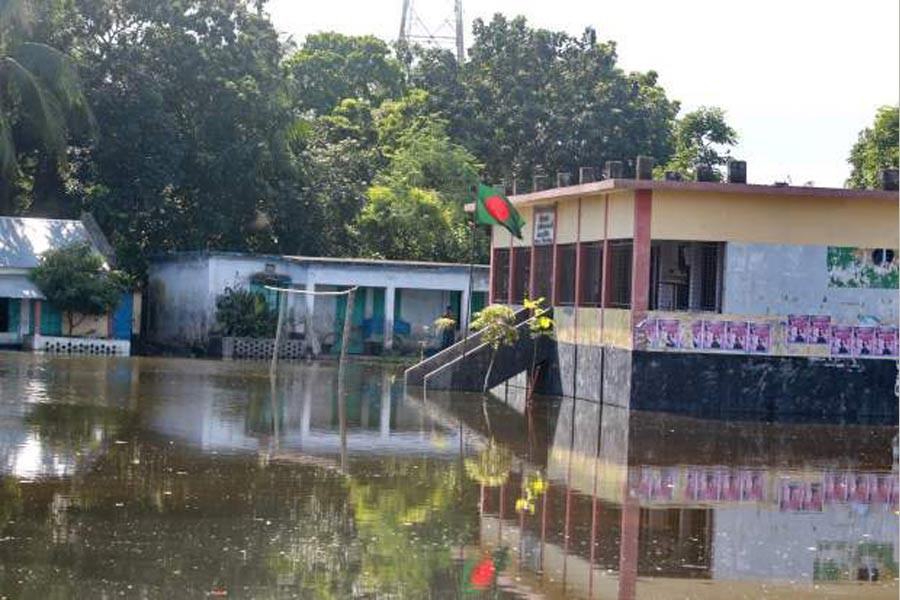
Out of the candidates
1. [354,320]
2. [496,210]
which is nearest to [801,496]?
[496,210]

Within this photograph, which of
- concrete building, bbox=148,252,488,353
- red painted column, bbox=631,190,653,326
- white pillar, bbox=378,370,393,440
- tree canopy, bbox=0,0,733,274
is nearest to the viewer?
white pillar, bbox=378,370,393,440

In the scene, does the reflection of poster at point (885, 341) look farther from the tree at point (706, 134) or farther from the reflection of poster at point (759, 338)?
the tree at point (706, 134)

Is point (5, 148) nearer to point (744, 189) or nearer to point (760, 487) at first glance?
point (744, 189)

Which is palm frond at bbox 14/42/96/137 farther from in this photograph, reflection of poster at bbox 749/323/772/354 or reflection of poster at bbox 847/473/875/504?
reflection of poster at bbox 847/473/875/504

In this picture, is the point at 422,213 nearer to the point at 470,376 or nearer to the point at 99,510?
the point at 470,376

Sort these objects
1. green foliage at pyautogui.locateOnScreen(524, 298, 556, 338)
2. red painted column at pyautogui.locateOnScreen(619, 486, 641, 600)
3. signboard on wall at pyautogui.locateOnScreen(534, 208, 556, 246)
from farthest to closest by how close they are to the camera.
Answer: signboard on wall at pyautogui.locateOnScreen(534, 208, 556, 246)
green foliage at pyautogui.locateOnScreen(524, 298, 556, 338)
red painted column at pyautogui.locateOnScreen(619, 486, 641, 600)

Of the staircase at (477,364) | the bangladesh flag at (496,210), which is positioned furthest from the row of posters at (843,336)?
the bangladesh flag at (496,210)

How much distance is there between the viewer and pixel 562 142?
58.0m

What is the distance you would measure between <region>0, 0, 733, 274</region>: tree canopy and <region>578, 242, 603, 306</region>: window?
17.9m

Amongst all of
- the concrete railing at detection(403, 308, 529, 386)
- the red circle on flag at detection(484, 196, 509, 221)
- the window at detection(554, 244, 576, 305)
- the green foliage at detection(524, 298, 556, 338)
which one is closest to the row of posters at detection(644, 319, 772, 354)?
the green foliage at detection(524, 298, 556, 338)

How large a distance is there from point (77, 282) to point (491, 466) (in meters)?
24.9

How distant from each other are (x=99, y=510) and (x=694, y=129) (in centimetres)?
5040

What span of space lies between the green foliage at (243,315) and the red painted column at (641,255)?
17.9m

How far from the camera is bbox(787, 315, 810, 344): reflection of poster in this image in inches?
1078
